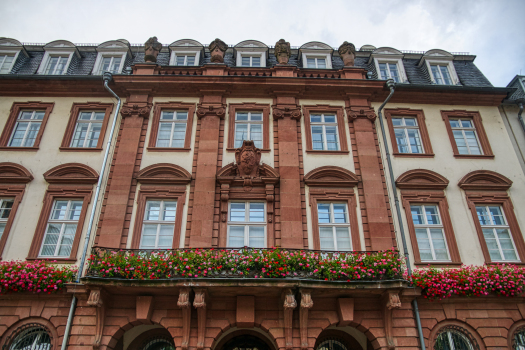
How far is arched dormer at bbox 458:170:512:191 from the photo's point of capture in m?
14.5

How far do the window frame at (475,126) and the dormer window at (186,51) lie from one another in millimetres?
11004

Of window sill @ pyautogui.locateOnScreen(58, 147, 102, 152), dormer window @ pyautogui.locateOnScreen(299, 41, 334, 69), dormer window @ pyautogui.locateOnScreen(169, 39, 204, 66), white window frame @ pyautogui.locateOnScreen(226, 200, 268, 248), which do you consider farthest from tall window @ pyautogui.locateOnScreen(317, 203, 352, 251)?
dormer window @ pyautogui.locateOnScreen(169, 39, 204, 66)

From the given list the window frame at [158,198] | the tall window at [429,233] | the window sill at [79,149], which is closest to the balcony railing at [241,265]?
the window frame at [158,198]

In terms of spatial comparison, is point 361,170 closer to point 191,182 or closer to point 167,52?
point 191,182

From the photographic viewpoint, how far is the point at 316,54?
18.4 meters

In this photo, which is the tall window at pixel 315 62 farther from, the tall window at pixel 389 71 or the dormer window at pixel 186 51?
the dormer window at pixel 186 51

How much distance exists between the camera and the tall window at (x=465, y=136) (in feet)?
51.7

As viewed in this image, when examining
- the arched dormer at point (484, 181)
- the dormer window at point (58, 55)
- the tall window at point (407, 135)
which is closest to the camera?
the arched dormer at point (484, 181)

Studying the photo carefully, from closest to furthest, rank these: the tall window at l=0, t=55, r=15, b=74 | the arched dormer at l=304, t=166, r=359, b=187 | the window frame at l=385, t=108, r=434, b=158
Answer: the arched dormer at l=304, t=166, r=359, b=187 → the window frame at l=385, t=108, r=434, b=158 → the tall window at l=0, t=55, r=15, b=74

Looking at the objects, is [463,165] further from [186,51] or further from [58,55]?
[58,55]

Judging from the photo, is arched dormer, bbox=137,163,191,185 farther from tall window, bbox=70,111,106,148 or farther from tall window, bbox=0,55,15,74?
tall window, bbox=0,55,15,74

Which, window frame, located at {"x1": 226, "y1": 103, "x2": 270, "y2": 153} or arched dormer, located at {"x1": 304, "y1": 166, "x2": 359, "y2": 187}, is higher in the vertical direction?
window frame, located at {"x1": 226, "y1": 103, "x2": 270, "y2": 153}

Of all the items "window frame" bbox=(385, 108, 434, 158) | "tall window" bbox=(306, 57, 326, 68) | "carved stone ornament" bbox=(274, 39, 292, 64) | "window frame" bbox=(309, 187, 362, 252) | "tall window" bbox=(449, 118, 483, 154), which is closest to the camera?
"window frame" bbox=(309, 187, 362, 252)

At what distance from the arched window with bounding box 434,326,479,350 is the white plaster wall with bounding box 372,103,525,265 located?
89.4 inches
